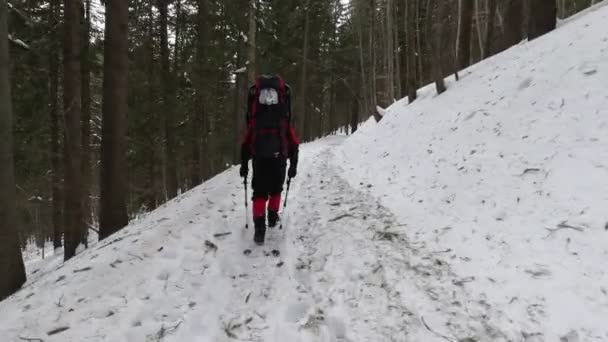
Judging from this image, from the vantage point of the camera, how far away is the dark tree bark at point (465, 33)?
13.2 m

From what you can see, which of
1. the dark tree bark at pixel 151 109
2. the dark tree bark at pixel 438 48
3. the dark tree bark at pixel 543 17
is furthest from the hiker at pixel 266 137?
the dark tree bark at pixel 151 109

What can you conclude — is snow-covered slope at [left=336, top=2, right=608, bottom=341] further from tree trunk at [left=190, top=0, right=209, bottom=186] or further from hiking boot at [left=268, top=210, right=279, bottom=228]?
tree trunk at [left=190, top=0, right=209, bottom=186]

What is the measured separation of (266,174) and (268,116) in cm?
81

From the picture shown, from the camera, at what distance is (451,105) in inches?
384

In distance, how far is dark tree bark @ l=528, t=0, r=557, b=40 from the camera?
393 inches

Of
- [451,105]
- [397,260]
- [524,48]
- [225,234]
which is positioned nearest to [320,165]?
[451,105]

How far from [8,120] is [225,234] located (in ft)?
13.0

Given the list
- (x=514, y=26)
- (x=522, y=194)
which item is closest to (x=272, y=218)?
(x=522, y=194)

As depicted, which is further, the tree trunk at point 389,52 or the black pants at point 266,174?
the tree trunk at point 389,52

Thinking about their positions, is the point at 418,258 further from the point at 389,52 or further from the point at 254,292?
the point at 389,52

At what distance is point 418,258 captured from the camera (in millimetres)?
4449

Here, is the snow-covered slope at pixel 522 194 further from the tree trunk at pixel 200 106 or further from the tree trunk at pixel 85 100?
the tree trunk at pixel 200 106

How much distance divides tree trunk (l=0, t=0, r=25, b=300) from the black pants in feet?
13.4

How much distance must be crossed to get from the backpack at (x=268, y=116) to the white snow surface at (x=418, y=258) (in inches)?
53.1
